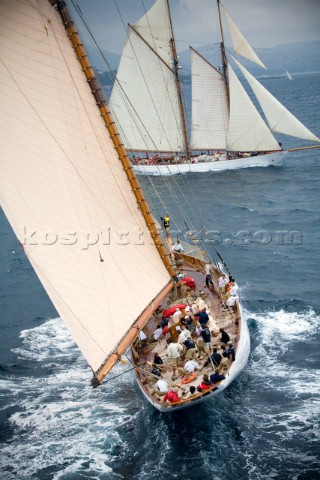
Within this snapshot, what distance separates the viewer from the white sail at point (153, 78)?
83.2 meters

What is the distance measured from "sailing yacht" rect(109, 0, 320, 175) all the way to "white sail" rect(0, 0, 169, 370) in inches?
2288

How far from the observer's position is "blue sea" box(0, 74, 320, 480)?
25344 mm

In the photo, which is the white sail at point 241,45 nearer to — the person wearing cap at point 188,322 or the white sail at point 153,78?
the white sail at point 153,78

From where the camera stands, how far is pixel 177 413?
1111 inches

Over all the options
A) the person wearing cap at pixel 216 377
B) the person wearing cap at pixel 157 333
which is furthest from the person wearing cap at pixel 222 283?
the person wearing cap at pixel 216 377

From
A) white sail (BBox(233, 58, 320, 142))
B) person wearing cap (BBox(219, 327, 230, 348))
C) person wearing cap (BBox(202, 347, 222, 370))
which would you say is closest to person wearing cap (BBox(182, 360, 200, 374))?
person wearing cap (BBox(202, 347, 222, 370))

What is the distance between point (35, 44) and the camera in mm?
22859

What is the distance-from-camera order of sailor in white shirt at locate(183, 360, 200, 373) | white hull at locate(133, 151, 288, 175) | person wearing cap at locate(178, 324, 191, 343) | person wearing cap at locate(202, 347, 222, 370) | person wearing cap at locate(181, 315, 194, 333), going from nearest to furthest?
sailor in white shirt at locate(183, 360, 200, 373), person wearing cap at locate(202, 347, 222, 370), person wearing cap at locate(178, 324, 191, 343), person wearing cap at locate(181, 315, 194, 333), white hull at locate(133, 151, 288, 175)

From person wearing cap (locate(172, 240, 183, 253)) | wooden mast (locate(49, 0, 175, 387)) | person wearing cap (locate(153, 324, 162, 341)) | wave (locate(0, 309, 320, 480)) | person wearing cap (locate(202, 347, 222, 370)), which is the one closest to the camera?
wooden mast (locate(49, 0, 175, 387))

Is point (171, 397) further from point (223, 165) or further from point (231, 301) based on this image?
point (223, 165)

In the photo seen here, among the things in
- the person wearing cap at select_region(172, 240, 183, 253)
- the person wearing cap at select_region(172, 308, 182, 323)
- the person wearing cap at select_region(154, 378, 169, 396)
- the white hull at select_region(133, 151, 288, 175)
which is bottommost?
the person wearing cap at select_region(154, 378, 169, 396)

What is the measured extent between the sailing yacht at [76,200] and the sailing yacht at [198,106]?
57.8m

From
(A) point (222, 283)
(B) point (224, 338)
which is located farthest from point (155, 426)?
(A) point (222, 283)

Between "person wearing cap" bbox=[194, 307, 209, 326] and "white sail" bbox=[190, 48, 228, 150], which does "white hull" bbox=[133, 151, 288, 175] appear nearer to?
"white sail" bbox=[190, 48, 228, 150]
